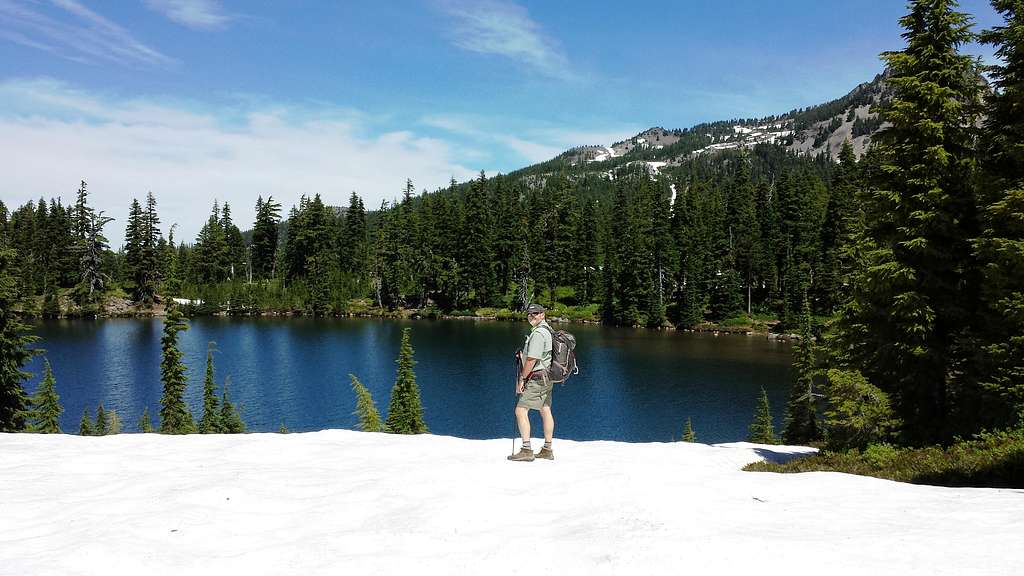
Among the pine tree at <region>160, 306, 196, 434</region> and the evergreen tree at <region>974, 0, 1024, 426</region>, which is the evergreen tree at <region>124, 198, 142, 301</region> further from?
the evergreen tree at <region>974, 0, 1024, 426</region>

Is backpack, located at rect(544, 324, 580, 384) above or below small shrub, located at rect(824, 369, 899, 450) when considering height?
above

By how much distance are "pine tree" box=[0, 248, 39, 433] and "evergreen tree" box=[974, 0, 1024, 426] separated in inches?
1417

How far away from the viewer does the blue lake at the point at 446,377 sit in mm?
42375

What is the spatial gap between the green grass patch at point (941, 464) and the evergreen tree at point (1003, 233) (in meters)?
2.78

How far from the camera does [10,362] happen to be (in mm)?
28688

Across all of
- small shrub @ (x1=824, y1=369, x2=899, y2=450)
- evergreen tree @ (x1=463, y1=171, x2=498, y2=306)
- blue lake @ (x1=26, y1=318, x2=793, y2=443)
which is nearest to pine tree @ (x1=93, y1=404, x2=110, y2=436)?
blue lake @ (x1=26, y1=318, x2=793, y2=443)

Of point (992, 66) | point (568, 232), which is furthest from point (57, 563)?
point (568, 232)

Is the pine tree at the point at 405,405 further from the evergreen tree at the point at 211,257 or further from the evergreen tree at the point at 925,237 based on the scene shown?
the evergreen tree at the point at 211,257

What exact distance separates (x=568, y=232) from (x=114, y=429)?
87.0 meters

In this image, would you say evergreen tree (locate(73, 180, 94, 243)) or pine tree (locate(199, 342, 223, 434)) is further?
evergreen tree (locate(73, 180, 94, 243))

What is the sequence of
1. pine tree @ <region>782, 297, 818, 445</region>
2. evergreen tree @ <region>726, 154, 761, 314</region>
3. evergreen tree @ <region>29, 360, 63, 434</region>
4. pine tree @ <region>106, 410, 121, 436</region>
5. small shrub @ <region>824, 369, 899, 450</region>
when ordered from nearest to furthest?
small shrub @ <region>824, 369, 899, 450</region> < pine tree @ <region>782, 297, 818, 445</region> < evergreen tree @ <region>29, 360, 63, 434</region> < pine tree @ <region>106, 410, 121, 436</region> < evergreen tree @ <region>726, 154, 761, 314</region>

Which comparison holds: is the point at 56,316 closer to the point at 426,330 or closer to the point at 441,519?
the point at 426,330

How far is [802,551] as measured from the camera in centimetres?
554

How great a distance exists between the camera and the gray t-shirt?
1037cm
